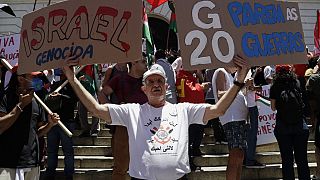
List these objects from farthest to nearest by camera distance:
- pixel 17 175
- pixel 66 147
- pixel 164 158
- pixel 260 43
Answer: pixel 66 147 → pixel 17 175 → pixel 260 43 → pixel 164 158

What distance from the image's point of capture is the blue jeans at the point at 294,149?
6.43m

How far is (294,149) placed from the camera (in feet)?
21.4

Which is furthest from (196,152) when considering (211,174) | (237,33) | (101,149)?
(237,33)

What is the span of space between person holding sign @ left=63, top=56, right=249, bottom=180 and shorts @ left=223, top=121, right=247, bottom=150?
89.3 inches

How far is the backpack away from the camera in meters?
6.44

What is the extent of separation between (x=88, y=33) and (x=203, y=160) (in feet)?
14.0

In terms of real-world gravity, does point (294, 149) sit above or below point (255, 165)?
above

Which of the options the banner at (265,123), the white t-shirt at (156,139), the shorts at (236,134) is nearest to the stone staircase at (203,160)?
the banner at (265,123)

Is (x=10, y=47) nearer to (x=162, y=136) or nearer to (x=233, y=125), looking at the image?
(x=233, y=125)

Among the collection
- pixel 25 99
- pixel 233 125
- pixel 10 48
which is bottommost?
pixel 233 125

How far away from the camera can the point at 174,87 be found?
21.8 ft

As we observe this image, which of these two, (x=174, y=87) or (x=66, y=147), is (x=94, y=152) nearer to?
(x=66, y=147)

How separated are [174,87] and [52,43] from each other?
9.25ft

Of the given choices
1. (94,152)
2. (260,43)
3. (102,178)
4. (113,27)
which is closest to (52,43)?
(113,27)
